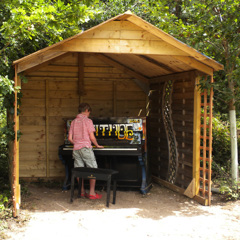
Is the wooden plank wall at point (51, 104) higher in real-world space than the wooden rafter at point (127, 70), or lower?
lower

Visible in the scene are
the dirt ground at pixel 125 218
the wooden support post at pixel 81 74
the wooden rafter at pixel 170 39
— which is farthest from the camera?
the wooden support post at pixel 81 74

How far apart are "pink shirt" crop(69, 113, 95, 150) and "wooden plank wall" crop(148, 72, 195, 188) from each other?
1.96m

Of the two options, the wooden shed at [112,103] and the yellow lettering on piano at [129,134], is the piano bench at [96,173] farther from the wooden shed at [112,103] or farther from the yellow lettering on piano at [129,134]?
the wooden shed at [112,103]

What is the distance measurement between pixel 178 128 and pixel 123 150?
4.58 feet

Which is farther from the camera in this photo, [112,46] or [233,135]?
[233,135]

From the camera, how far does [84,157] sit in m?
7.11

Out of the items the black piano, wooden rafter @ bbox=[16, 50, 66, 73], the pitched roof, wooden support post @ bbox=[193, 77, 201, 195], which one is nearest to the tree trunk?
wooden support post @ bbox=[193, 77, 201, 195]

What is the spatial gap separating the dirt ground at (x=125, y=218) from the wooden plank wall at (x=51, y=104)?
3.70ft

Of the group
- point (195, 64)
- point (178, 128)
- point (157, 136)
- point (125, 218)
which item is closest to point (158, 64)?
point (195, 64)

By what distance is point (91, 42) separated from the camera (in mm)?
5973

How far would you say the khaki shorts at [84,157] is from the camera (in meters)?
7.08

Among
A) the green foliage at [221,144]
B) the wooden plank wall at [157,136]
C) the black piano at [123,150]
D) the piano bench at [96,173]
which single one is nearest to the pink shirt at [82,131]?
the black piano at [123,150]

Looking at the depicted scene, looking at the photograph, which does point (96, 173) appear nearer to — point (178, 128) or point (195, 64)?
point (178, 128)

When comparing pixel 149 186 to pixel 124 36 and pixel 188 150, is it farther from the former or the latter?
pixel 124 36
